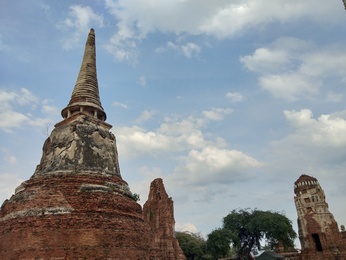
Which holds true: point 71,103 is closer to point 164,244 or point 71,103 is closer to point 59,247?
point 59,247

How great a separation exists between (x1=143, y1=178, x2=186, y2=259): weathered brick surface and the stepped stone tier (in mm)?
15690

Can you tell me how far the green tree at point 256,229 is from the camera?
36750 mm

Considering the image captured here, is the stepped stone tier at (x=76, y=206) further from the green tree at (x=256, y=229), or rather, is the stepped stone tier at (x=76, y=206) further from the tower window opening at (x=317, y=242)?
the green tree at (x=256, y=229)

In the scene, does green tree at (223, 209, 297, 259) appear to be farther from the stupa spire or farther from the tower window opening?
the stupa spire

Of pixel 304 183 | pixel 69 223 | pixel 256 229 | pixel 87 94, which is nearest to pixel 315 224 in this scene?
pixel 304 183

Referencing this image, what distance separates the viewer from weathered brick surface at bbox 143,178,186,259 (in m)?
28.8

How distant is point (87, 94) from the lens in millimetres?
16688

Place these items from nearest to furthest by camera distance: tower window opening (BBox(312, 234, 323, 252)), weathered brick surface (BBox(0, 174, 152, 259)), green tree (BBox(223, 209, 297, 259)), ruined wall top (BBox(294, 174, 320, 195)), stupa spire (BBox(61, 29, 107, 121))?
weathered brick surface (BBox(0, 174, 152, 259)) < stupa spire (BBox(61, 29, 107, 121)) < tower window opening (BBox(312, 234, 323, 252)) < ruined wall top (BBox(294, 174, 320, 195)) < green tree (BBox(223, 209, 297, 259))

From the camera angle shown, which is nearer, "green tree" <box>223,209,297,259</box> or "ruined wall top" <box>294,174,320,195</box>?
"ruined wall top" <box>294,174,320,195</box>

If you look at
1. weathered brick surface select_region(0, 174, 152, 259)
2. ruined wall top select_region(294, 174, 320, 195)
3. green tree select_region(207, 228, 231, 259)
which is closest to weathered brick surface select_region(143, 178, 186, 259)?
green tree select_region(207, 228, 231, 259)

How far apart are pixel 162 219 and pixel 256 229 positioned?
48.4 feet

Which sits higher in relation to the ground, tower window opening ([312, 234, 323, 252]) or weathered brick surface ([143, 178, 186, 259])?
weathered brick surface ([143, 178, 186, 259])

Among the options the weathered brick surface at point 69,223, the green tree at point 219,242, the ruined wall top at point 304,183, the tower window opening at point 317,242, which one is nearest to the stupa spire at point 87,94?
the weathered brick surface at point 69,223

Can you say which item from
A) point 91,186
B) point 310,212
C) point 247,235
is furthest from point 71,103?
point 247,235
